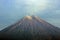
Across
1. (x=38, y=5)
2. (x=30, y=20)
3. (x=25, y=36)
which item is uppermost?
(x=38, y=5)

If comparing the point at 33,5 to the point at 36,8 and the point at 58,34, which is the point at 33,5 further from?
the point at 58,34

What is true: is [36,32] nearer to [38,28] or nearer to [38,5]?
[38,28]

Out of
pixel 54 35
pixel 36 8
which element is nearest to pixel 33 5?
pixel 36 8

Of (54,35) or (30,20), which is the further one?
(30,20)

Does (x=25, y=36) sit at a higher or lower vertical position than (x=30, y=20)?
lower

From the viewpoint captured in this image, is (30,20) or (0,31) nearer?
(0,31)

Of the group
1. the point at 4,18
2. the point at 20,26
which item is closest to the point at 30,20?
the point at 20,26
